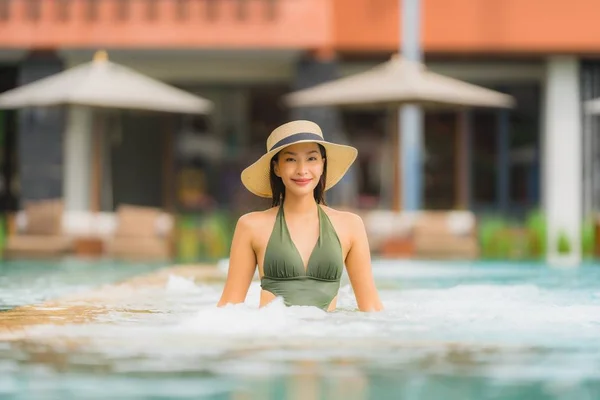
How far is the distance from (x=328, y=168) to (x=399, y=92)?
944 cm

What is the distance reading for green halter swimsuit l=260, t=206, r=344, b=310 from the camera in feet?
21.0

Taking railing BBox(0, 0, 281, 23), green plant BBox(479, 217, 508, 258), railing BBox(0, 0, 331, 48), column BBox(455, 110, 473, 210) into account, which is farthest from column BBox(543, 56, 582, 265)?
railing BBox(0, 0, 281, 23)

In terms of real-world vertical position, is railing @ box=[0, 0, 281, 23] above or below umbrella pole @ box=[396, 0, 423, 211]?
above

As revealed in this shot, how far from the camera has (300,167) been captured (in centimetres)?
627

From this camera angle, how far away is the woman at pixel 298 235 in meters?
6.32

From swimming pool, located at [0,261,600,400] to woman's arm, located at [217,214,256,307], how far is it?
0.22 feet

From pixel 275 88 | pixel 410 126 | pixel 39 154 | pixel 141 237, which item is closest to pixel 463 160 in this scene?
pixel 410 126

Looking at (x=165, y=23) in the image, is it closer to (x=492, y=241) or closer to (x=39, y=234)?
(x=39, y=234)

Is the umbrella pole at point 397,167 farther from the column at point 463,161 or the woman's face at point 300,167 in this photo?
the woman's face at point 300,167

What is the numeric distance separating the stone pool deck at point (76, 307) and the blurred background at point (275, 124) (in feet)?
19.8

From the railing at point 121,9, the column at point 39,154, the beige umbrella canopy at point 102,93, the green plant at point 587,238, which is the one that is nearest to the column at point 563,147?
the green plant at point 587,238

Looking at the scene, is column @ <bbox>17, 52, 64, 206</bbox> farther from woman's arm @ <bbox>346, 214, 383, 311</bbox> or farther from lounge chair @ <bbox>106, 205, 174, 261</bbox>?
woman's arm @ <bbox>346, 214, 383, 311</bbox>

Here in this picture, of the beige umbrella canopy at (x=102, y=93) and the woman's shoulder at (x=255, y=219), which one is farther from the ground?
the beige umbrella canopy at (x=102, y=93)

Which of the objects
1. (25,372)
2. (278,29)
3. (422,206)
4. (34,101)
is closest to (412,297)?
(25,372)
